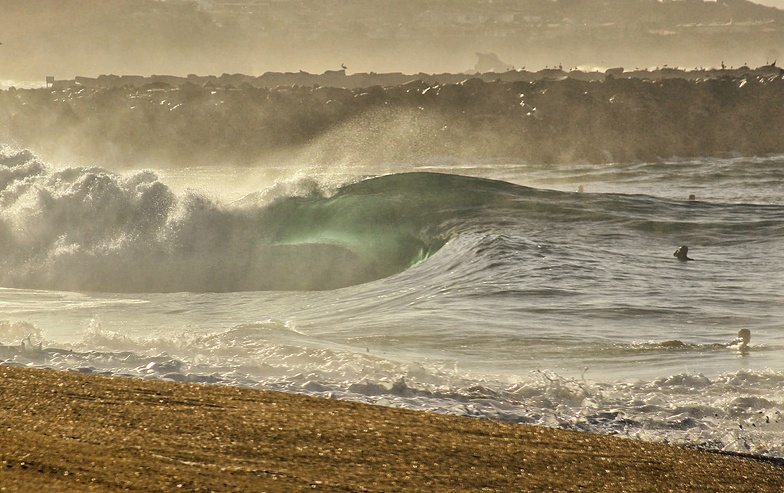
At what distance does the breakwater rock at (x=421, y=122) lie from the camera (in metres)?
49.2

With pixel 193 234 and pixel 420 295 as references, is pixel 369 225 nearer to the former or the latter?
pixel 193 234

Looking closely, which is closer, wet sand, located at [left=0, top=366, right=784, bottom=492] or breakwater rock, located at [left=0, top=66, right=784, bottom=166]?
wet sand, located at [left=0, top=366, right=784, bottom=492]

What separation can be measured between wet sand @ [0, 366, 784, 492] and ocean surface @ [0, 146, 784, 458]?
42 centimetres

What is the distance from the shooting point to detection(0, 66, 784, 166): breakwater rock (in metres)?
49.2

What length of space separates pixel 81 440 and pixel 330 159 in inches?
1767

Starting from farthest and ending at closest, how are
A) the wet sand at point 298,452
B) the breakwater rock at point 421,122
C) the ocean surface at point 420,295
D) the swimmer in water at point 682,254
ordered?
1. the breakwater rock at point 421,122
2. the swimmer in water at point 682,254
3. the ocean surface at point 420,295
4. the wet sand at point 298,452

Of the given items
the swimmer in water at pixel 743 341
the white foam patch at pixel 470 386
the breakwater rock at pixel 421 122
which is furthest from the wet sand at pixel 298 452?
the breakwater rock at pixel 421 122

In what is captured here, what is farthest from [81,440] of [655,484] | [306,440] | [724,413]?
[724,413]

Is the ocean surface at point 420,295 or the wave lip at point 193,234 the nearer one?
the ocean surface at point 420,295

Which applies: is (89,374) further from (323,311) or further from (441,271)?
(441,271)

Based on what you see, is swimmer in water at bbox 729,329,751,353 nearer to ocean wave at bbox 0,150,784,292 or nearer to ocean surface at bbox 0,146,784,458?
ocean surface at bbox 0,146,784,458

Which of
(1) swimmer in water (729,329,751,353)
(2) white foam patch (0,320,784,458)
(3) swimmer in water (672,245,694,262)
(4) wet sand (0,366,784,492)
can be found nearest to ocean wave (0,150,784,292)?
(3) swimmer in water (672,245,694,262)

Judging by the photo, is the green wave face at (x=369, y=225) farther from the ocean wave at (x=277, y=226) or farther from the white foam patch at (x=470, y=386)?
the white foam patch at (x=470, y=386)

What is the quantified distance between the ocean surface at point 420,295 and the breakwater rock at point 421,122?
29411 mm
